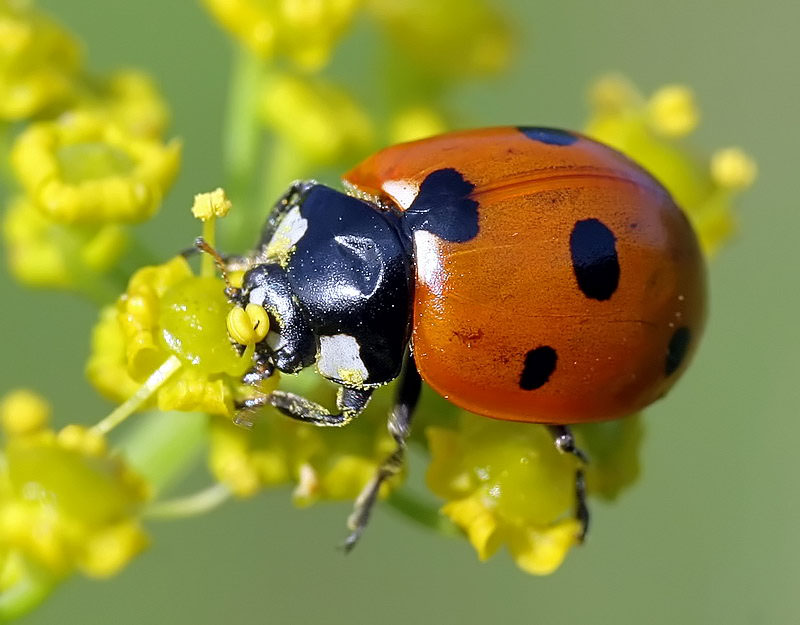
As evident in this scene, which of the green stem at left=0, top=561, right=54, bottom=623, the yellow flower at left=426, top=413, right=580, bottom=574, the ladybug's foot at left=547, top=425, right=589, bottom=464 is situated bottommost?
the green stem at left=0, top=561, right=54, bottom=623

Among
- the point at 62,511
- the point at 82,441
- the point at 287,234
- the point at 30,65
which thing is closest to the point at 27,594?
the point at 62,511

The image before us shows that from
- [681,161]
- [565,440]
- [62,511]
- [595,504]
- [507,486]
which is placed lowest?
[595,504]

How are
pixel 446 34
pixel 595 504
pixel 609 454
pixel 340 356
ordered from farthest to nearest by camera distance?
1. pixel 595 504
2. pixel 446 34
3. pixel 609 454
4. pixel 340 356

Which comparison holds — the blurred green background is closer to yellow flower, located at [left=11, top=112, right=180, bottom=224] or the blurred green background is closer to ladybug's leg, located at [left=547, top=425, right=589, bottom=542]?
yellow flower, located at [left=11, top=112, right=180, bottom=224]

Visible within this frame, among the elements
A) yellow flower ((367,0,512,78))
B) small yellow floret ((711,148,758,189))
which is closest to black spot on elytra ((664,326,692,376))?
small yellow floret ((711,148,758,189))

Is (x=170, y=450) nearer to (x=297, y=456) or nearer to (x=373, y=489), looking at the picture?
(x=297, y=456)

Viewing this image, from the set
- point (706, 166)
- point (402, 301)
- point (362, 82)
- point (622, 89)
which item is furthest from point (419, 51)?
point (402, 301)

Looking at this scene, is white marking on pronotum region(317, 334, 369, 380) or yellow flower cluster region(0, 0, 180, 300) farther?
yellow flower cluster region(0, 0, 180, 300)

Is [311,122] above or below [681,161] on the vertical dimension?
below
